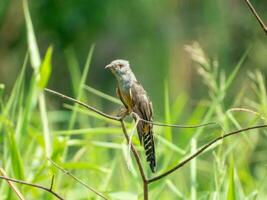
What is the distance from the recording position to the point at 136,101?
95.3 inches

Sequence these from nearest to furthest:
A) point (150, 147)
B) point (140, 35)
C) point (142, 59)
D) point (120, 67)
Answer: point (150, 147) < point (120, 67) < point (140, 35) < point (142, 59)

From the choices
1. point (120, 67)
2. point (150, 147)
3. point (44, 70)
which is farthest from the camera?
point (44, 70)

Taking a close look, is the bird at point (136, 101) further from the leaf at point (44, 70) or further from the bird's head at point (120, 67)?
the leaf at point (44, 70)

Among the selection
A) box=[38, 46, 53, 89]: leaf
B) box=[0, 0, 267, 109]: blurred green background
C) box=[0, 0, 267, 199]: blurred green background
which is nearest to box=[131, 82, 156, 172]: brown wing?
box=[0, 0, 267, 199]: blurred green background

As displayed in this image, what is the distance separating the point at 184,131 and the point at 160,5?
660 centimetres

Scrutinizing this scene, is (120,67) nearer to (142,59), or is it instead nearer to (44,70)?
(44,70)

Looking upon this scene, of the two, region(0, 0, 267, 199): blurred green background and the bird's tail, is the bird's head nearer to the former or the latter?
the bird's tail

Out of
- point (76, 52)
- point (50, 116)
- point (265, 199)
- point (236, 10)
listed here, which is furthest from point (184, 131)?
point (236, 10)

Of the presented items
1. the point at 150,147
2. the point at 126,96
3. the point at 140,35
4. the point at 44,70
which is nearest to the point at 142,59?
the point at 140,35

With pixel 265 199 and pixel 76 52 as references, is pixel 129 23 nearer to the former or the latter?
pixel 76 52

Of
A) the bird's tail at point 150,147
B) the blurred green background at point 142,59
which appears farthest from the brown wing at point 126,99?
the blurred green background at point 142,59

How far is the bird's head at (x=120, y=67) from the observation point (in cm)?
236

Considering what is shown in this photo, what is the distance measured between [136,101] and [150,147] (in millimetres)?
193

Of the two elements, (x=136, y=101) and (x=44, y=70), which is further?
(x=44, y=70)
